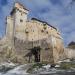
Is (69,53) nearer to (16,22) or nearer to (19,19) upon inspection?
(16,22)

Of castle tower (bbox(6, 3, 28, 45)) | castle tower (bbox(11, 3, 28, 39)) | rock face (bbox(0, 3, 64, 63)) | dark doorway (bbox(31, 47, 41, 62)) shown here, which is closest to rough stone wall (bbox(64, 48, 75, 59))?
rock face (bbox(0, 3, 64, 63))

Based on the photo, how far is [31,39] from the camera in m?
69.4

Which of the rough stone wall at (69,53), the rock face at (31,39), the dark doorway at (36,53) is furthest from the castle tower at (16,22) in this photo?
the rough stone wall at (69,53)

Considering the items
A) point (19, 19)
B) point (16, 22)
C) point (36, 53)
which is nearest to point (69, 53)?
point (36, 53)

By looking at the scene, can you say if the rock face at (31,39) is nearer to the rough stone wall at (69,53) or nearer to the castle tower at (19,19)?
the castle tower at (19,19)

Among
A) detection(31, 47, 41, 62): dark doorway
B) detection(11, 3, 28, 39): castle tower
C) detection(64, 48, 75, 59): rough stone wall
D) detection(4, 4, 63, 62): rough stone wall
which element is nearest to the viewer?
detection(4, 4, 63, 62): rough stone wall

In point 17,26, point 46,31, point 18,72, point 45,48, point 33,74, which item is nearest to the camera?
point 33,74

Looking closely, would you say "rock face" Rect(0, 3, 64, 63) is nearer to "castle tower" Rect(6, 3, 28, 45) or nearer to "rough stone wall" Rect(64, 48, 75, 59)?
"castle tower" Rect(6, 3, 28, 45)

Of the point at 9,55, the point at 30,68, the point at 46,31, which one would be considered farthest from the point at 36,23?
the point at 30,68

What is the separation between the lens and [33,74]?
41688 millimetres

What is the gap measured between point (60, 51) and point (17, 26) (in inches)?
675

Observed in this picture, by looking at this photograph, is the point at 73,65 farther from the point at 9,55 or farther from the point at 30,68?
the point at 9,55

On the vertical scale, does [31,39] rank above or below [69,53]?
above

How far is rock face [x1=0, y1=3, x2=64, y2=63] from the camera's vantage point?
5716cm
